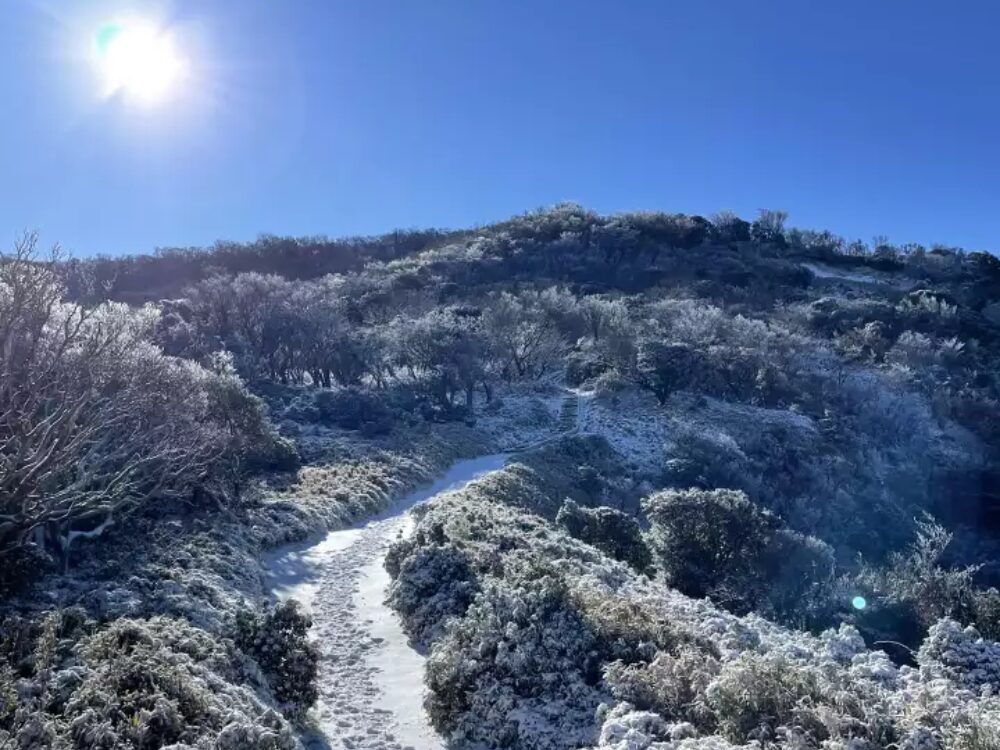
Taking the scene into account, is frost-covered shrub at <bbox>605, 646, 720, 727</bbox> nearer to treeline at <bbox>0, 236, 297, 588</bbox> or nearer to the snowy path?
the snowy path

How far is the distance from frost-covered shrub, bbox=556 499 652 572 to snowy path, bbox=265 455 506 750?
572 cm

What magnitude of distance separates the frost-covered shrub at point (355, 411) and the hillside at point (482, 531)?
0.22m

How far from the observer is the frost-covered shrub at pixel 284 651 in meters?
12.0

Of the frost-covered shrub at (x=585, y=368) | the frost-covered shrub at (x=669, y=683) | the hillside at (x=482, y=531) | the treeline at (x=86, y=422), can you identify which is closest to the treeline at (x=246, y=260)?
the hillside at (x=482, y=531)

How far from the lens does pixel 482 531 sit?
789 inches

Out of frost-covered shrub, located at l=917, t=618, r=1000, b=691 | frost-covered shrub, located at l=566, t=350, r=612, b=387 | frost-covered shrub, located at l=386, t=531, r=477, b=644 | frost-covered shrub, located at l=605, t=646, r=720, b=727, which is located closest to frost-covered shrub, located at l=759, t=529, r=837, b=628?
frost-covered shrub, located at l=917, t=618, r=1000, b=691

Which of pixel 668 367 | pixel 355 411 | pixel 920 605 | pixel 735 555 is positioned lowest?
pixel 920 605

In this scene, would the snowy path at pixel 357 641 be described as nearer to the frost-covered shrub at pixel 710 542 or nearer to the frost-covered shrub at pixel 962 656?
the frost-covered shrub at pixel 962 656

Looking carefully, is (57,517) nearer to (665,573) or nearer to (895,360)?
(665,573)

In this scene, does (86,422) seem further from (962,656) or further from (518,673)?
(962,656)

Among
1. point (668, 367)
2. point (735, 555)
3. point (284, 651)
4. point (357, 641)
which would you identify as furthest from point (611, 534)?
point (668, 367)

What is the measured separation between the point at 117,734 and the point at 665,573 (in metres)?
17.5

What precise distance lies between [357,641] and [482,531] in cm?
506

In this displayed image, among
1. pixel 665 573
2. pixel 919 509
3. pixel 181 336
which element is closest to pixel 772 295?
pixel 919 509
